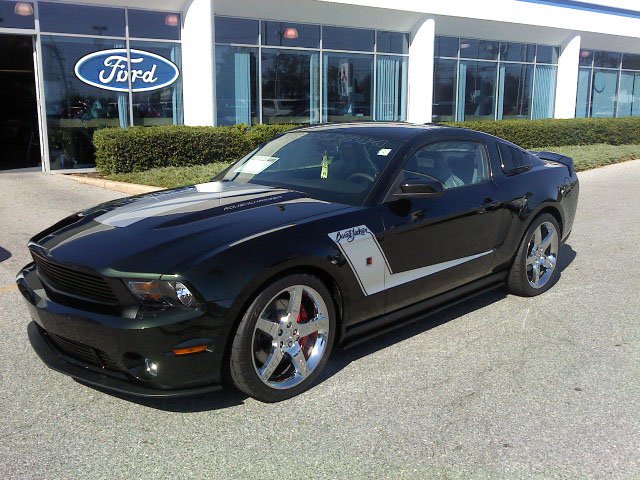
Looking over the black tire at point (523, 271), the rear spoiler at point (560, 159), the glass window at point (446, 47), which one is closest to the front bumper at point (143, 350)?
the black tire at point (523, 271)

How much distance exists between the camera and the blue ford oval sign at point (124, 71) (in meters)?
13.6

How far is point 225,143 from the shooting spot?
13555 mm

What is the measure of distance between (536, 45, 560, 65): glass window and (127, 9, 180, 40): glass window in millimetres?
13713

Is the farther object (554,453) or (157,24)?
(157,24)

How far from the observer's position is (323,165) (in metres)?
4.52

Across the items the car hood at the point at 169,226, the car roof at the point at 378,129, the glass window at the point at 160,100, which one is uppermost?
the glass window at the point at 160,100

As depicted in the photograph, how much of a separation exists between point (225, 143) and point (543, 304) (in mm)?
9595

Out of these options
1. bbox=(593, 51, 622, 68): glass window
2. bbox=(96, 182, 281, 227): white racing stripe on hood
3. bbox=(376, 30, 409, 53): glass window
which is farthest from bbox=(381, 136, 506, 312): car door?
bbox=(593, 51, 622, 68): glass window

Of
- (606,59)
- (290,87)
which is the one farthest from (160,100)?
(606,59)

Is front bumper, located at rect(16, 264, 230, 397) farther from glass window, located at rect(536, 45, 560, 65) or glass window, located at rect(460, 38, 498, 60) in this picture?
glass window, located at rect(536, 45, 560, 65)

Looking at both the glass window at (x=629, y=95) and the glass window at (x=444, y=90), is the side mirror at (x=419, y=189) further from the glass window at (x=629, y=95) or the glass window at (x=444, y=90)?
the glass window at (x=629, y=95)

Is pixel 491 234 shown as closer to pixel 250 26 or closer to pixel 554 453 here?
pixel 554 453

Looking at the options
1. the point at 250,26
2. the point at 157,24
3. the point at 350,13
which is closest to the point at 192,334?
the point at 157,24

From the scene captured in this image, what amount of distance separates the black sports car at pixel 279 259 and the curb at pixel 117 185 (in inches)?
229
